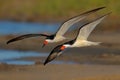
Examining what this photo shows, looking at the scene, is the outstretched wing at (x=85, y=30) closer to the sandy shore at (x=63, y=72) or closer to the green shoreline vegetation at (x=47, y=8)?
the sandy shore at (x=63, y=72)

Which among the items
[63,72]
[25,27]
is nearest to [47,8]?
[25,27]

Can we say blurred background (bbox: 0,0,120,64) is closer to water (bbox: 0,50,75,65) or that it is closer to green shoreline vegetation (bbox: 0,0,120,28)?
green shoreline vegetation (bbox: 0,0,120,28)

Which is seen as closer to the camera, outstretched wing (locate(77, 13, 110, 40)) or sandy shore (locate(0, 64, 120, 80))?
outstretched wing (locate(77, 13, 110, 40))

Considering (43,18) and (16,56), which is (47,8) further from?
(16,56)

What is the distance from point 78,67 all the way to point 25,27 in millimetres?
13259

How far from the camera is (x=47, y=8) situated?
1478 inches

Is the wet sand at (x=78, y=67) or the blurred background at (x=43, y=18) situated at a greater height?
the wet sand at (x=78, y=67)

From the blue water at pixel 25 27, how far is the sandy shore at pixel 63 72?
10.5m

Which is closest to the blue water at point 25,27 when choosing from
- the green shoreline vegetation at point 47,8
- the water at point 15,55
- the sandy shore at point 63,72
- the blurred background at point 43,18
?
the blurred background at point 43,18

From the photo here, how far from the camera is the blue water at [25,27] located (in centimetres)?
3250

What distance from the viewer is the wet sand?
19719mm

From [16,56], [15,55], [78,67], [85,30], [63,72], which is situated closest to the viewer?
[85,30]

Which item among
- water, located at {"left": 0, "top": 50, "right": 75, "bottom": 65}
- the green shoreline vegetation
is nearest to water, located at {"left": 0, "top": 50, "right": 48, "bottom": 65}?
water, located at {"left": 0, "top": 50, "right": 75, "bottom": 65}

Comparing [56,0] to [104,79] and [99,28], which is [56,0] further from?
[104,79]
